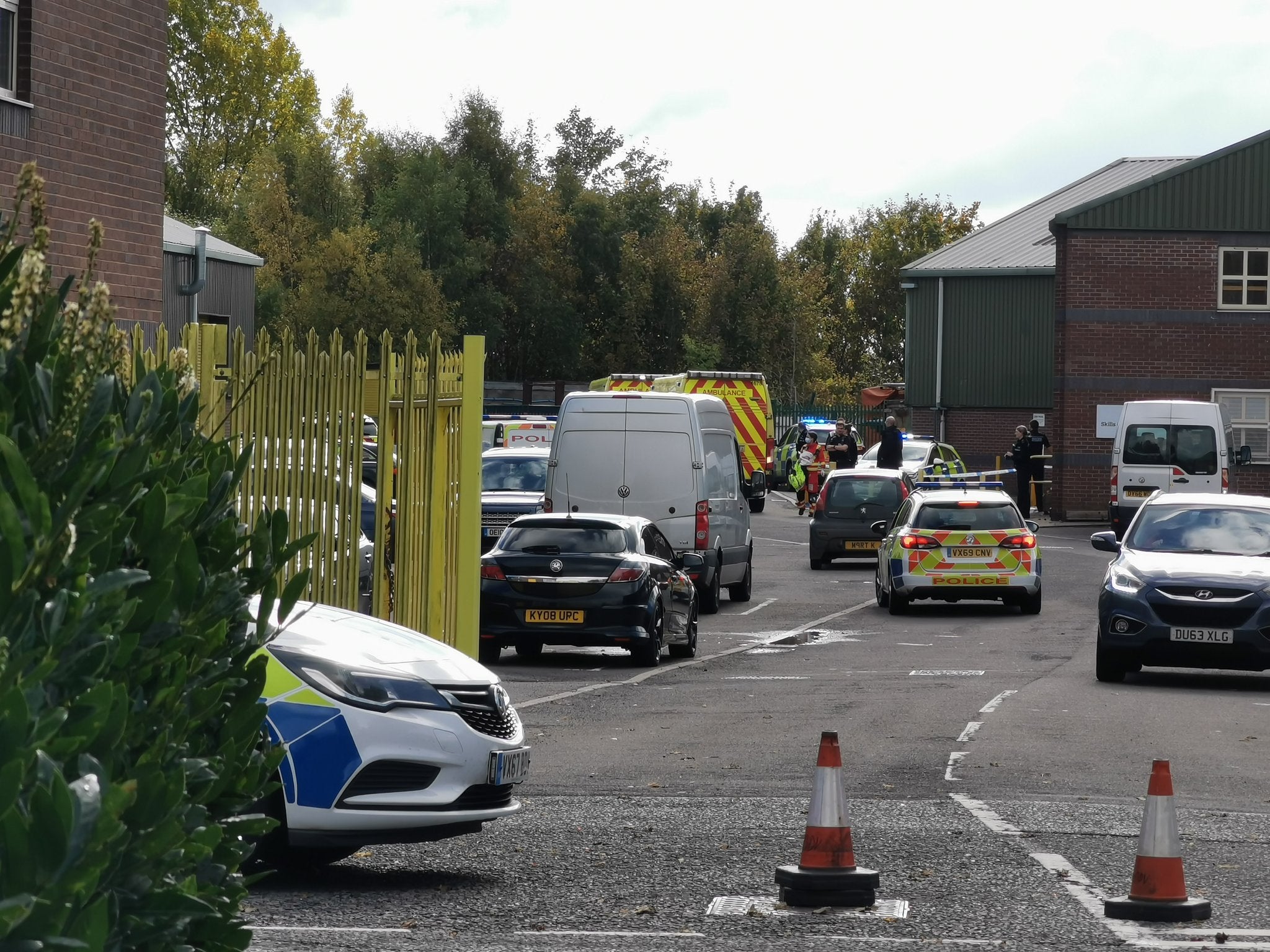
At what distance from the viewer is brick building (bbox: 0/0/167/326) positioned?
47.6 feet

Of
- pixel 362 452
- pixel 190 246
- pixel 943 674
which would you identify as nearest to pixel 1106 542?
pixel 943 674

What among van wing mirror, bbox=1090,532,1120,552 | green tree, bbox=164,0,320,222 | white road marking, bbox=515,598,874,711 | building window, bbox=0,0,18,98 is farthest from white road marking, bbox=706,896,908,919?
green tree, bbox=164,0,320,222

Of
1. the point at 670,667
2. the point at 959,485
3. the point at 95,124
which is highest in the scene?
the point at 95,124

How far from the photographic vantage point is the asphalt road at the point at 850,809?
7258 millimetres

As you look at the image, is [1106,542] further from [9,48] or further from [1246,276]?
[1246,276]

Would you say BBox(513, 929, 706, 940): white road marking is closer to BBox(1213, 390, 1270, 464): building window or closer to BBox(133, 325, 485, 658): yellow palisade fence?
BBox(133, 325, 485, 658): yellow palisade fence

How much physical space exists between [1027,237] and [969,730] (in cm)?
4723

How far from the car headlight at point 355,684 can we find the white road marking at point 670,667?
6.64 metres

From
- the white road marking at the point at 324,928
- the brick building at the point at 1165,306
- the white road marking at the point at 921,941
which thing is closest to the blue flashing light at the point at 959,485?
the white road marking at the point at 921,941

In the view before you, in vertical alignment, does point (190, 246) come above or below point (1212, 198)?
below

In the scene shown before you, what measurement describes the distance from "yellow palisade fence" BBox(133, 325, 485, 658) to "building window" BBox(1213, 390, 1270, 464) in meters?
34.2

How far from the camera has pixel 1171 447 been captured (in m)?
36.3

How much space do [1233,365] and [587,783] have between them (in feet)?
122

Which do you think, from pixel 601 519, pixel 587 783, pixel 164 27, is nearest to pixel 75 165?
pixel 164 27
